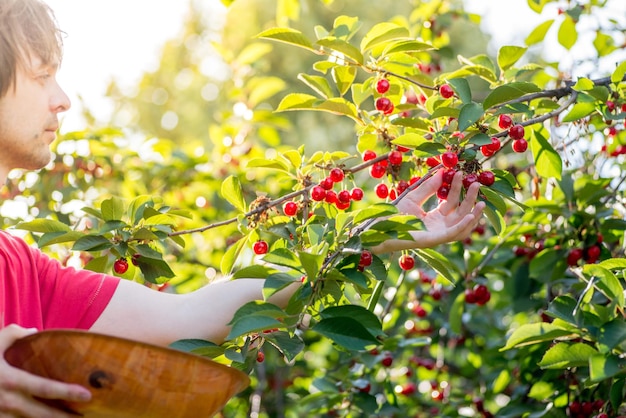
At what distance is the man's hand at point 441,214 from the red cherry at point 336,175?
0.72 ft

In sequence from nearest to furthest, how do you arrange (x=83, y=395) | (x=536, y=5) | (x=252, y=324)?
(x=83, y=395), (x=252, y=324), (x=536, y=5)

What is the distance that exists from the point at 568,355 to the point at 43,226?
1.04 metres

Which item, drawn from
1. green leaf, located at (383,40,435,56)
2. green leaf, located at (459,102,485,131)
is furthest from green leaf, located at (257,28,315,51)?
green leaf, located at (459,102,485,131)

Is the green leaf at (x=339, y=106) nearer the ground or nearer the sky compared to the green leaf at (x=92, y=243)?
nearer the sky

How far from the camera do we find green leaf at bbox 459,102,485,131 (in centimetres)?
148

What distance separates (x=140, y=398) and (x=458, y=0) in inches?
93.9

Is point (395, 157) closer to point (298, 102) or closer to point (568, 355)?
point (298, 102)

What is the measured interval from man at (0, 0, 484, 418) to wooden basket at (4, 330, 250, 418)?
0.31 metres

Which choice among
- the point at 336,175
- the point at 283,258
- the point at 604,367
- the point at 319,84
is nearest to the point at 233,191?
the point at 336,175

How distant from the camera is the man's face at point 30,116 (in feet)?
4.14

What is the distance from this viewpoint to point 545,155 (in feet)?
5.71

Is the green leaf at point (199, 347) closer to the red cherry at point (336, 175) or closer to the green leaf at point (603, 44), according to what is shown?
the red cherry at point (336, 175)

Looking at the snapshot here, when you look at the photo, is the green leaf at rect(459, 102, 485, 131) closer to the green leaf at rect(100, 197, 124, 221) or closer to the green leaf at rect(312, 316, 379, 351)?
the green leaf at rect(312, 316, 379, 351)

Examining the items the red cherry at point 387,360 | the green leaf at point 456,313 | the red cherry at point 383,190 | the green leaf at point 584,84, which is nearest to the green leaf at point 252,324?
the red cherry at point 383,190
